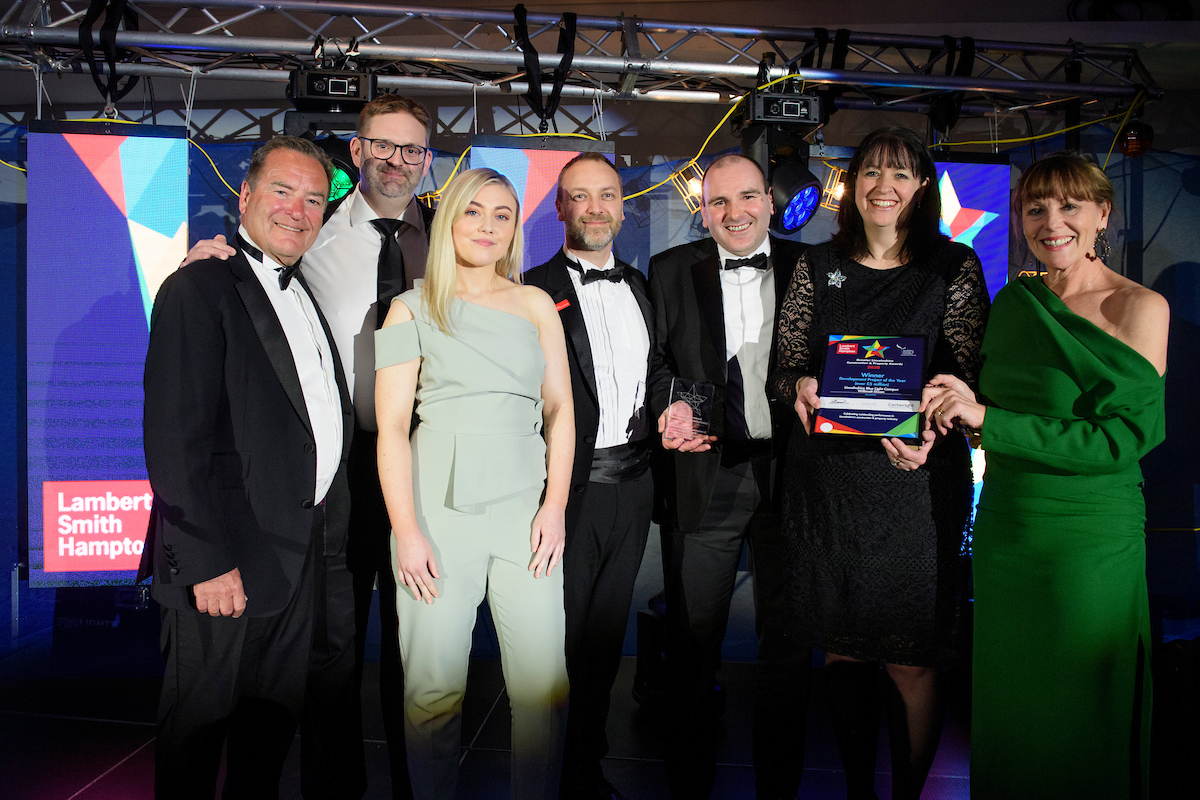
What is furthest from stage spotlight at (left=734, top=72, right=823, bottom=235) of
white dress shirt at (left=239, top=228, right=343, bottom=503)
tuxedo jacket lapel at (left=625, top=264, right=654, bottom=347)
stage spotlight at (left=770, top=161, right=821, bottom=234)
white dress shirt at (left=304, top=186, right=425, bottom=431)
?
white dress shirt at (left=239, top=228, right=343, bottom=503)

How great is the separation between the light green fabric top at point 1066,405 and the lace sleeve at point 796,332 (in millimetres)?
623

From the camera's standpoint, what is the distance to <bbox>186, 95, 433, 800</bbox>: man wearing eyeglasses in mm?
2635

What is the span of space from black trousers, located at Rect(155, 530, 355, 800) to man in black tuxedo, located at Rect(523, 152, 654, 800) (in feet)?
2.89

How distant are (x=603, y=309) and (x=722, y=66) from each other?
231cm

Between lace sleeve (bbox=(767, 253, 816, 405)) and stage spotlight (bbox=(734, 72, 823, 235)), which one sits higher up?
stage spotlight (bbox=(734, 72, 823, 235))

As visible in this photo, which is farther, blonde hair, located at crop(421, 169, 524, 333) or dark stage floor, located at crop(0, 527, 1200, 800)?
dark stage floor, located at crop(0, 527, 1200, 800)

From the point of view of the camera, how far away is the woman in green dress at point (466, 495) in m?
2.19

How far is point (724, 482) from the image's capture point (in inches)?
109

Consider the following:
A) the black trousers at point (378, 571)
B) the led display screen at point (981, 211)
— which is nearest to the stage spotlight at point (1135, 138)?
the led display screen at point (981, 211)

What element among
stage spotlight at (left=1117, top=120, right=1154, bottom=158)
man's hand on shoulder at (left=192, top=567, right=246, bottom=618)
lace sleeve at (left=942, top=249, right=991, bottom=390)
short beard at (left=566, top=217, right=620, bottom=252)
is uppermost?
stage spotlight at (left=1117, top=120, right=1154, bottom=158)

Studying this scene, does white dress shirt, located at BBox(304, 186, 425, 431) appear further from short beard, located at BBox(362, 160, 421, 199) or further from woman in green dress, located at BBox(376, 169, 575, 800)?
woman in green dress, located at BBox(376, 169, 575, 800)

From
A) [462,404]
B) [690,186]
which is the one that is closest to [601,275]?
[462,404]

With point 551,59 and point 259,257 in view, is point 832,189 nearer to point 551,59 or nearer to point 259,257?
point 551,59

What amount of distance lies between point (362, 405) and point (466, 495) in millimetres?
695
